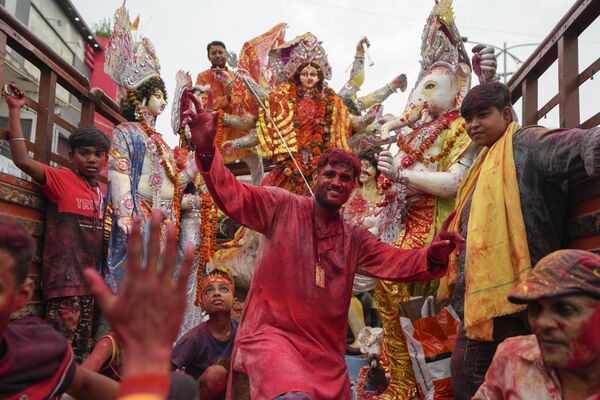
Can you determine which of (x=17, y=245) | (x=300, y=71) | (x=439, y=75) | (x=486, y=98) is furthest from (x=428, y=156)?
(x=17, y=245)

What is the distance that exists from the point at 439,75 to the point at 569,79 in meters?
1.20

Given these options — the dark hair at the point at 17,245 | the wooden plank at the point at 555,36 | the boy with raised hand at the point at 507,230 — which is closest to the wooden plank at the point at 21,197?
the dark hair at the point at 17,245

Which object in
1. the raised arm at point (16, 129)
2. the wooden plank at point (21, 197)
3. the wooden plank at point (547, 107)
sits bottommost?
the wooden plank at point (21, 197)

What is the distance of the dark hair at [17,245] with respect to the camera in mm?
1705

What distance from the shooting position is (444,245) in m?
3.27

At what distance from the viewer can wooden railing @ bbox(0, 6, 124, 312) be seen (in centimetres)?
387

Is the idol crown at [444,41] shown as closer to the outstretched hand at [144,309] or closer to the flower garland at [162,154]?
the flower garland at [162,154]

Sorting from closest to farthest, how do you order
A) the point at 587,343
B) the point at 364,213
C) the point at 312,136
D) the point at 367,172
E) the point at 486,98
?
1. the point at 587,343
2. the point at 486,98
3. the point at 312,136
4. the point at 364,213
5. the point at 367,172

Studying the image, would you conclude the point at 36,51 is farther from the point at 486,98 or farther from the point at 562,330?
the point at 562,330

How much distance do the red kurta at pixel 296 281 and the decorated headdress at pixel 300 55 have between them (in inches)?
133

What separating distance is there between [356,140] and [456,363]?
4.41 metres

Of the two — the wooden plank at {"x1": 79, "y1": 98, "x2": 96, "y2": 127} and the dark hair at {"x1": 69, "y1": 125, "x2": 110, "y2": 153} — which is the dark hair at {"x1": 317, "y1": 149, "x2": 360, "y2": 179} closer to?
the dark hair at {"x1": 69, "y1": 125, "x2": 110, "y2": 153}

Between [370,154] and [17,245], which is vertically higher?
[370,154]

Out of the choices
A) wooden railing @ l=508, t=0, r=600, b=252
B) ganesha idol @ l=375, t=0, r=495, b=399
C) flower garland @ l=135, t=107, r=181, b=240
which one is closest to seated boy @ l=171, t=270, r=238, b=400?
ganesha idol @ l=375, t=0, r=495, b=399
